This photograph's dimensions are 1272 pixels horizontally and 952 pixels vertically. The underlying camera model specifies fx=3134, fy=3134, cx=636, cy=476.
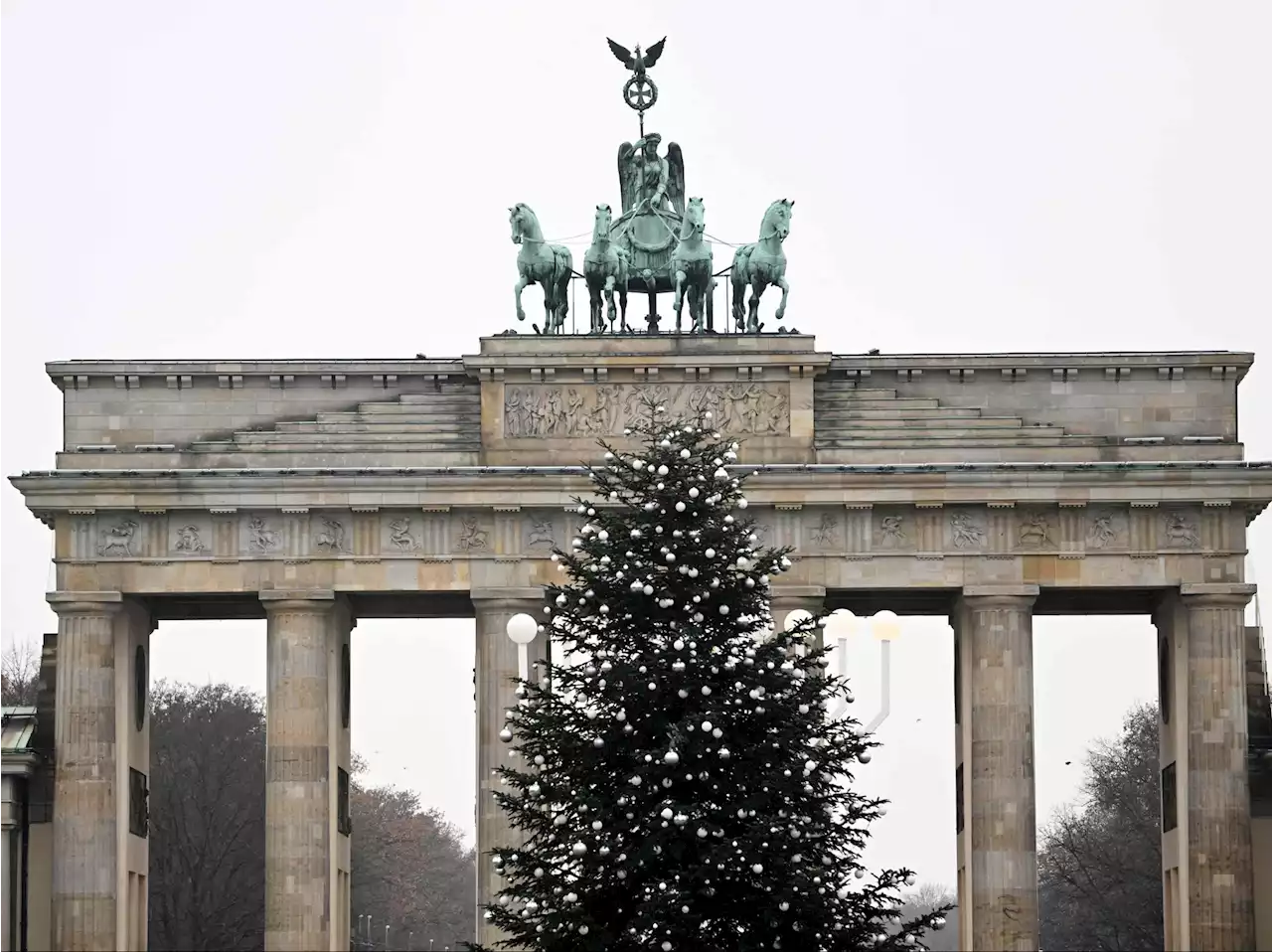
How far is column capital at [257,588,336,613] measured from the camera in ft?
237

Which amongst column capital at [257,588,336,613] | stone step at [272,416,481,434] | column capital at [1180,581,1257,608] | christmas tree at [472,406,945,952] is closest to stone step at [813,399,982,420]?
column capital at [1180,581,1257,608]

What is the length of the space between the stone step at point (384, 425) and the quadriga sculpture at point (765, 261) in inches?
269

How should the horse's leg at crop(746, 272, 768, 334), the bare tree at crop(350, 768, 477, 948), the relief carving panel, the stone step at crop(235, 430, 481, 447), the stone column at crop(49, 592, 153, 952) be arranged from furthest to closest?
1. the bare tree at crop(350, 768, 477, 948)
2. the horse's leg at crop(746, 272, 768, 334)
3. the relief carving panel
4. the stone step at crop(235, 430, 481, 447)
5. the stone column at crop(49, 592, 153, 952)

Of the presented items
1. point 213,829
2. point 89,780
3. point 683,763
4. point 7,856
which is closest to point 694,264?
point 89,780

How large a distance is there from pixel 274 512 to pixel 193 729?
4265 cm

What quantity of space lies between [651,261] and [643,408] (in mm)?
3732

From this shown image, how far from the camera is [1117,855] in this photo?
109312 mm

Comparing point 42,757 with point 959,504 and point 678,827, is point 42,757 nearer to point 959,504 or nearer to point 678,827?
point 959,504

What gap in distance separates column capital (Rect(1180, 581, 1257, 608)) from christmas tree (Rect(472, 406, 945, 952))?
98.7 ft

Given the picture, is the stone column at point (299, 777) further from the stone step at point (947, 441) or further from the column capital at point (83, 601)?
the stone step at point (947, 441)

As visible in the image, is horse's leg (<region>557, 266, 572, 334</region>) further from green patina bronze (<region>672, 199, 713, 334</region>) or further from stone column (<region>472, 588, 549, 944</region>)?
stone column (<region>472, 588, 549, 944</region>)

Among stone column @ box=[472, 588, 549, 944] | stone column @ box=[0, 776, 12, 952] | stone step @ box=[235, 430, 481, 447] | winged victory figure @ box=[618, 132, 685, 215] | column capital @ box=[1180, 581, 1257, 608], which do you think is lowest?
stone column @ box=[0, 776, 12, 952]

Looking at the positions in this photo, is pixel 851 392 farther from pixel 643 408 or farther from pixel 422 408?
pixel 422 408

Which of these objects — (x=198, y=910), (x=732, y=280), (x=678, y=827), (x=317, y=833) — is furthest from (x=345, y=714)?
(x=678, y=827)
